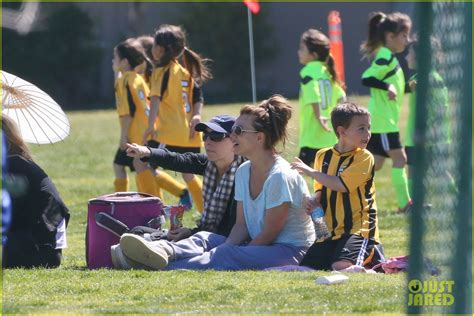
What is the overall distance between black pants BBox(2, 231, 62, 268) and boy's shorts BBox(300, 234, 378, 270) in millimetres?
1787

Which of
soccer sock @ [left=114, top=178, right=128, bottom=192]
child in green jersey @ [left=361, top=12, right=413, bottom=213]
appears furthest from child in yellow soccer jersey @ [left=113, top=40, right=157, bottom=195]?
child in green jersey @ [left=361, top=12, right=413, bottom=213]

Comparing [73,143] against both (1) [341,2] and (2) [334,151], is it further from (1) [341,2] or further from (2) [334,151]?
(1) [341,2]

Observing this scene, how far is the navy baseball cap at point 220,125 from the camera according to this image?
737cm

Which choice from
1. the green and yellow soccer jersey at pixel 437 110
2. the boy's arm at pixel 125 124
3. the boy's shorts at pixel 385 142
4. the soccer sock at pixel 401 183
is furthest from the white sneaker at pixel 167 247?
the boy's shorts at pixel 385 142

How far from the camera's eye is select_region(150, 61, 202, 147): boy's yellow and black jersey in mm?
10656

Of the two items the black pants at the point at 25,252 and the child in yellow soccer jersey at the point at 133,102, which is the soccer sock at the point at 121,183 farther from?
the black pants at the point at 25,252

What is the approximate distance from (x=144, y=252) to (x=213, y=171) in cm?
102

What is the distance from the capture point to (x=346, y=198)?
708cm

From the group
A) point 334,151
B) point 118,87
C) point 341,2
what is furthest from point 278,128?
point 341,2

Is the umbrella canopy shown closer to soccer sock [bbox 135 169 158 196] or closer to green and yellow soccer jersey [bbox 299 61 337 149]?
soccer sock [bbox 135 169 158 196]

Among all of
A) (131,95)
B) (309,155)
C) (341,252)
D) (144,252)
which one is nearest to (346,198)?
(341,252)

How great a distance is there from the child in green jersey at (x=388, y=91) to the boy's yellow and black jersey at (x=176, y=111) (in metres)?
1.94

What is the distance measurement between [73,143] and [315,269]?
15834 mm

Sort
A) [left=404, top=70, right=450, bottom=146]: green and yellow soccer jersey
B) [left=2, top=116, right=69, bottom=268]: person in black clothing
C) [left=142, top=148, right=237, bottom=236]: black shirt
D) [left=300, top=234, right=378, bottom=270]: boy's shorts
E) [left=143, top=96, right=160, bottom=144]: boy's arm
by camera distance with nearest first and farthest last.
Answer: [left=404, top=70, right=450, bottom=146]: green and yellow soccer jersey
[left=300, top=234, right=378, bottom=270]: boy's shorts
[left=2, top=116, right=69, bottom=268]: person in black clothing
[left=142, top=148, right=237, bottom=236]: black shirt
[left=143, top=96, right=160, bottom=144]: boy's arm
